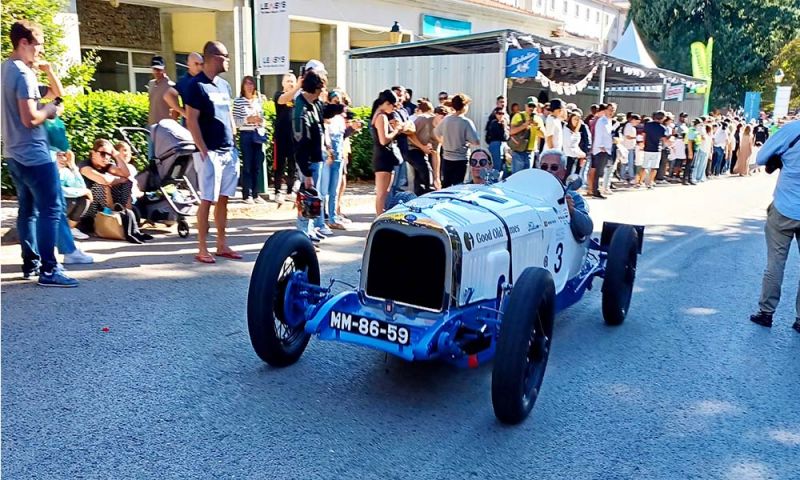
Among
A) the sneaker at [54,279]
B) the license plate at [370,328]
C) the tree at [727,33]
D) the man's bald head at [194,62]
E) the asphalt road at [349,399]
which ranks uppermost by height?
the tree at [727,33]

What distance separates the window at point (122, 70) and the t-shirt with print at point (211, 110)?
11.6m

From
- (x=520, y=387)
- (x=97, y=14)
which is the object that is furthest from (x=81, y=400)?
(x=97, y=14)

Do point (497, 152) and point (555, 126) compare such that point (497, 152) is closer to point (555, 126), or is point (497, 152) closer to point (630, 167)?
point (555, 126)

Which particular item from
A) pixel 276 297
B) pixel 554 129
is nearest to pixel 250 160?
pixel 554 129

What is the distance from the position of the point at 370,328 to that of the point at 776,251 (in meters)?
3.81

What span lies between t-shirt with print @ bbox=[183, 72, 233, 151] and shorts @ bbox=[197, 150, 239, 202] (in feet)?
0.28

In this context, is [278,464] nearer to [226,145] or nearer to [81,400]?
[81,400]

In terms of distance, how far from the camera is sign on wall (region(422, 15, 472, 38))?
2304cm

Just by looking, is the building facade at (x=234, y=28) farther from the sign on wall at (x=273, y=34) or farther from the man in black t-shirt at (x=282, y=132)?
the man in black t-shirt at (x=282, y=132)

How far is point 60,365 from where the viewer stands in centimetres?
425

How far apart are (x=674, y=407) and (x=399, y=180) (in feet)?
24.5

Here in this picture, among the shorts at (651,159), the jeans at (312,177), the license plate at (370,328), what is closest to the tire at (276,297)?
the license plate at (370,328)

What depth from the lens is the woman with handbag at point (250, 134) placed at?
980 centimetres

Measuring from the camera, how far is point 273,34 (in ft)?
31.8
